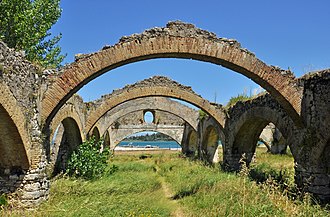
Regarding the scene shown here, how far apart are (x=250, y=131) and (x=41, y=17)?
12.0 meters

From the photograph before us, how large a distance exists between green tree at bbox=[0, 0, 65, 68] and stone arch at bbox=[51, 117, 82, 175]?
2770 millimetres

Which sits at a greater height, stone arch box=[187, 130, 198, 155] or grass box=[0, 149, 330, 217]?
stone arch box=[187, 130, 198, 155]

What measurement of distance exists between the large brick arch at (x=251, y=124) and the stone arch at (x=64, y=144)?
6.67 meters

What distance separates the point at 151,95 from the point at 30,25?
6.77m

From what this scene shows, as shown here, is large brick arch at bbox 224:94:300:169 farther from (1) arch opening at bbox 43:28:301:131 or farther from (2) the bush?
(2) the bush

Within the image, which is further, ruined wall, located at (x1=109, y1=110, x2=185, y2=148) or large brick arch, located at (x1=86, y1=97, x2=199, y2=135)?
ruined wall, located at (x1=109, y1=110, x2=185, y2=148)

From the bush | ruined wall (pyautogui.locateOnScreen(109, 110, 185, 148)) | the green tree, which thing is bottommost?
the bush

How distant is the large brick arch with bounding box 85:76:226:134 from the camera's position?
49.8 ft

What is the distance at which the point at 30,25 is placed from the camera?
15.5 meters

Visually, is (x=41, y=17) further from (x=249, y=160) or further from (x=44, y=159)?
(x=249, y=160)

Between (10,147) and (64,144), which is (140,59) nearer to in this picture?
(10,147)

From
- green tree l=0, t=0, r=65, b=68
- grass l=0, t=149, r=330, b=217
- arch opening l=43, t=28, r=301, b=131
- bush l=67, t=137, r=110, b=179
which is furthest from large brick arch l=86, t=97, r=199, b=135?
arch opening l=43, t=28, r=301, b=131

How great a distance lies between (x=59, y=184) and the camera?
29.5 feet

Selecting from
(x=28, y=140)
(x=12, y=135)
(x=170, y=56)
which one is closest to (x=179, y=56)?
(x=170, y=56)
